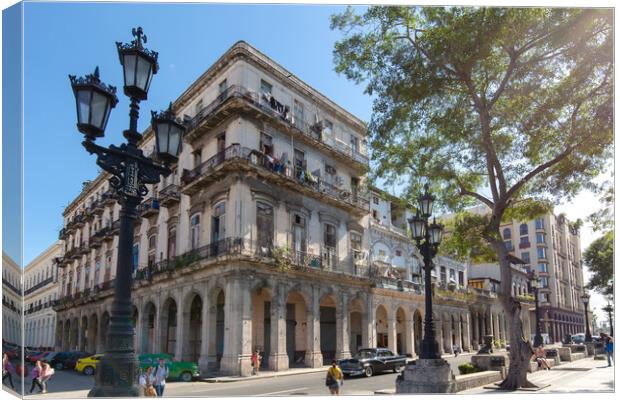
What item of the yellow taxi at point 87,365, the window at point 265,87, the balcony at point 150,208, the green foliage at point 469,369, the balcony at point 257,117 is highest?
the window at point 265,87

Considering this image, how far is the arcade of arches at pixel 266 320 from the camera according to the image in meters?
22.1

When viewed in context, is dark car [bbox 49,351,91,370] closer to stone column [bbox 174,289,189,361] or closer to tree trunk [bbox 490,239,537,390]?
stone column [bbox 174,289,189,361]

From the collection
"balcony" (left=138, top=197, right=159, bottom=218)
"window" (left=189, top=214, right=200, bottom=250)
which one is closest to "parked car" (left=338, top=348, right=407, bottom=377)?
"window" (left=189, top=214, right=200, bottom=250)

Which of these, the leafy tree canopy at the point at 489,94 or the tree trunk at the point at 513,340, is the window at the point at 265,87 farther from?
the tree trunk at the point at 513,340

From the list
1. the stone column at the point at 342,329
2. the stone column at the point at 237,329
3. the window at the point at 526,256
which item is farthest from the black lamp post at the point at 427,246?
the window at the point at 526,256

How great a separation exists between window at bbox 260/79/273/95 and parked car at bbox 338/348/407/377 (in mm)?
12987

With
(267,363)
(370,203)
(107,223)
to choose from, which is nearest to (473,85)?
(267,363)

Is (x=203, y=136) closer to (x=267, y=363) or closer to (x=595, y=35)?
(x=267, y=363)

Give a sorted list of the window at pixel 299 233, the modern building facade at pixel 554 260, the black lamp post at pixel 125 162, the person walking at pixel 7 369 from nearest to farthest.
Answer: the black lamp post at pixel 125 162, the person walking at pixel 7 369, the modern building facade at pixel 554 260, the window at pixel 299 233

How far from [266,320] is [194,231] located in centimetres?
575

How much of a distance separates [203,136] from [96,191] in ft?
61.5

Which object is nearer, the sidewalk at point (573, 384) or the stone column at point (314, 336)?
the sidewalk at point (573, 384)

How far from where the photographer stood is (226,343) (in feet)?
71.1

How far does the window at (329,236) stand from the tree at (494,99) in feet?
35.8
